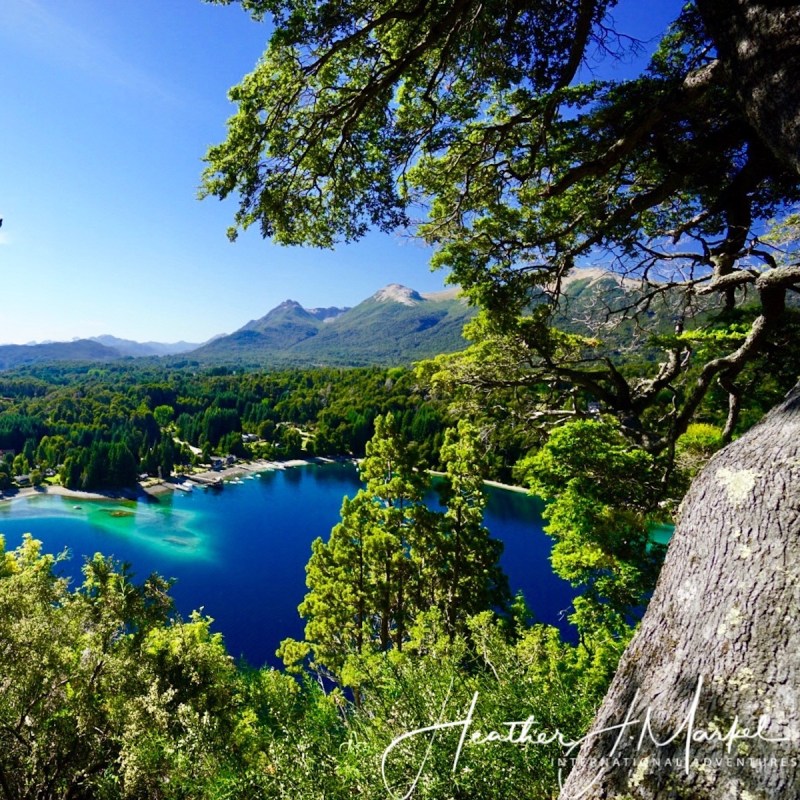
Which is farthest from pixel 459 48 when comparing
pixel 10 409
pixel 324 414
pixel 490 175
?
pixel 10 409

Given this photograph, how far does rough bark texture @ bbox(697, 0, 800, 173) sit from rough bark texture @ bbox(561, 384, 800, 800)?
1856 mm

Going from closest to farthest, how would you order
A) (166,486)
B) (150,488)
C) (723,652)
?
1. (723,652)
2. (150,488)
3. (166,486)

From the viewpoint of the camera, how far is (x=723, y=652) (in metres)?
1.65

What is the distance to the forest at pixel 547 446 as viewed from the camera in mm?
1812

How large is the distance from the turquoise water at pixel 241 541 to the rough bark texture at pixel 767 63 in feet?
95.2

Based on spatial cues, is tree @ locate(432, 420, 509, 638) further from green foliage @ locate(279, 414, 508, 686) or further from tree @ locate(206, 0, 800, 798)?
tree @ locate(206, 0, 800, 798)

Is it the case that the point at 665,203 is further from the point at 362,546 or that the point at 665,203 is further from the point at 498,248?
the point at 362,546

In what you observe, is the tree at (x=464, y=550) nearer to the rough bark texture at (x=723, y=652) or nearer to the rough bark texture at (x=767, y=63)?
the rough bark texture at (x=767, y=63)

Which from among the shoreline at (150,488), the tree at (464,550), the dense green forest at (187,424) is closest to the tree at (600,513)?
the tree at (464,550)

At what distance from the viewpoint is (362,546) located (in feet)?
48.5

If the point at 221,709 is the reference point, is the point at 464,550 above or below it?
below

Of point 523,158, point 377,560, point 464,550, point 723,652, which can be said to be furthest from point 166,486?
point 723,652

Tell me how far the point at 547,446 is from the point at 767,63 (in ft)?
17.7

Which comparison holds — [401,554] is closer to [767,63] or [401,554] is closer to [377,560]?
[377,560]
